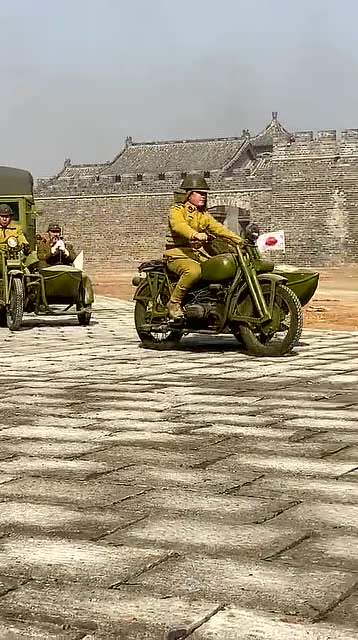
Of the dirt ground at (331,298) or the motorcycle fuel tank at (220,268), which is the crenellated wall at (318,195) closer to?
the dirt ground at (331,298)

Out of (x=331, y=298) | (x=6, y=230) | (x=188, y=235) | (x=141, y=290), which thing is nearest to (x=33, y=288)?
(x=6, y=230)

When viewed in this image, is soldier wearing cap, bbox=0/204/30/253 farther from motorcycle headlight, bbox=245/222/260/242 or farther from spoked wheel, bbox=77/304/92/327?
motorcycle headlight, bbox=245/222/260/242

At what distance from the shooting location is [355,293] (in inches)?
915

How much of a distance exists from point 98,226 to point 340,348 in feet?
125

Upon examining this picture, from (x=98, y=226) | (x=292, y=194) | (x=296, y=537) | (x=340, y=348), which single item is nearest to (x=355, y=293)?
(x=340, y=348)

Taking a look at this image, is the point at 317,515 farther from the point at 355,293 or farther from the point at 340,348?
the point at 355,293

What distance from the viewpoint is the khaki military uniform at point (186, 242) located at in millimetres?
8039

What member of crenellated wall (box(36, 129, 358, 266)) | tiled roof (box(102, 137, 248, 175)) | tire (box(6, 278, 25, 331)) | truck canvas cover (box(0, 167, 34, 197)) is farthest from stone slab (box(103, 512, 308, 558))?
tiled roof (box(102, 137, 248, 175))

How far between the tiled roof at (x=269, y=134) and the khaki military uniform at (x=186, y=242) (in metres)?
A: 45.5

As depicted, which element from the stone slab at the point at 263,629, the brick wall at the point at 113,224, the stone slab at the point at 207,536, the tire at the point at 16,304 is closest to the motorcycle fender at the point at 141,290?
the tire at the point at 16,304

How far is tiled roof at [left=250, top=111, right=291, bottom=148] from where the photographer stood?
54125mm

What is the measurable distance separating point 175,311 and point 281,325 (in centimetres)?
98

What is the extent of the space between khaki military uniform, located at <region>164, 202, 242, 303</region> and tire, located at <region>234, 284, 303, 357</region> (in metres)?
0.56

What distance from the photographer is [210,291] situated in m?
8.06
